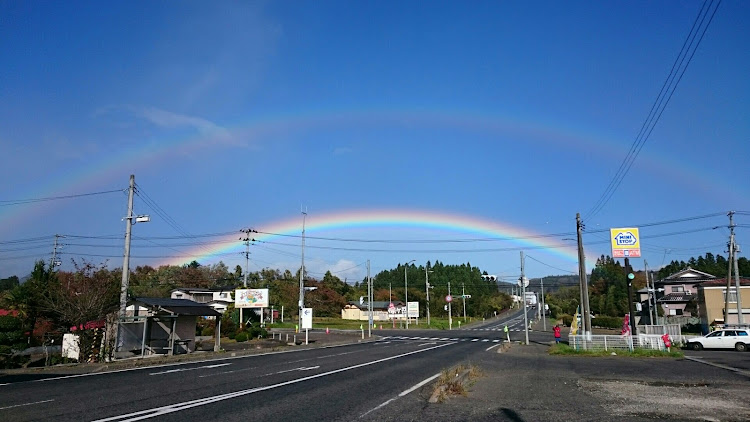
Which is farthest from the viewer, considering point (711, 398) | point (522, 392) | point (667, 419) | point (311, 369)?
point (311, 369)

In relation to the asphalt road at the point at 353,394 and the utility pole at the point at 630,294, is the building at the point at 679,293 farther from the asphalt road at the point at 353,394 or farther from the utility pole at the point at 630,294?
the asphalt road at the point at 353,394

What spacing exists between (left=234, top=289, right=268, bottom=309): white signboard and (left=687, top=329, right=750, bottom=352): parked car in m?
44.5

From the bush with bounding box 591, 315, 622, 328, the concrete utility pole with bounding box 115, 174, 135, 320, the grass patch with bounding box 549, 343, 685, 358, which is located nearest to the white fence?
the grass patch with bounding box 549, 343, 685, 358

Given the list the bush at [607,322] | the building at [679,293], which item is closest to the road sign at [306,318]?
the bush at [607,322]

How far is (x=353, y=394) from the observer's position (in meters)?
13.5

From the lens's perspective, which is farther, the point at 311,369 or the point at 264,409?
the point at 311,369

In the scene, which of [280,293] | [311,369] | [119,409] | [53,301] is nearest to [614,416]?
[119,409]

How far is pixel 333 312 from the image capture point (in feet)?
374

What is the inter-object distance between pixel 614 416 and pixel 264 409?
7231 millimetres

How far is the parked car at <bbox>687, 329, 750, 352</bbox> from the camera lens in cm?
3472

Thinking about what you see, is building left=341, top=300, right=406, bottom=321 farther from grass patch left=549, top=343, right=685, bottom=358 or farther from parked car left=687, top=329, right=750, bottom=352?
grass patch left=549, top=343, right=685, bottom=358

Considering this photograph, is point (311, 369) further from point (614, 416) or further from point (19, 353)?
point (19, 353)

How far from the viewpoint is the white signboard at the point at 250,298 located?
6138cm

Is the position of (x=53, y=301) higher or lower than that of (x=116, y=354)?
higher
